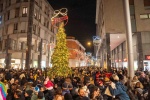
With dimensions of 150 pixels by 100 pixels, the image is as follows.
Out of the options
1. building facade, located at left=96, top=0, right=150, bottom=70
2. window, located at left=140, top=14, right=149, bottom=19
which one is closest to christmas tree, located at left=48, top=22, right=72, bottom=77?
building facade, located at left=96, top=0, right=150, bottom=70

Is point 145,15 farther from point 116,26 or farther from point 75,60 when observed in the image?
point 75,60

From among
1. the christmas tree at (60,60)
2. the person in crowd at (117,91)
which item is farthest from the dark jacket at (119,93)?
the christmas tree at (60,60)

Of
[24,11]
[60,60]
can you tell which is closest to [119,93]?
[60,60]

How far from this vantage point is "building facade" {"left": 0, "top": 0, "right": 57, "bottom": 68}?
1467 inches

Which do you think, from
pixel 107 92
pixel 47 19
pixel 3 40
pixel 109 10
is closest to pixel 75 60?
pixel 47 19

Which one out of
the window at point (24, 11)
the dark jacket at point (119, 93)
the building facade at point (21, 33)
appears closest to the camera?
the dark jacket at point (119, 93)

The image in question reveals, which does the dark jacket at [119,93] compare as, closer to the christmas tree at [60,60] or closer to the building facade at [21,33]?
the christmas tree at [60,60]

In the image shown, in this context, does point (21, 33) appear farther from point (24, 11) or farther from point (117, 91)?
point (117, 91)

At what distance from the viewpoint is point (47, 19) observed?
4897 centimetres

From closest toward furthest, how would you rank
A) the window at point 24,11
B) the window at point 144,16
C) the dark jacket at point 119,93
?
the dark jacket at point 119,93, the window at point 144,16, the window at point 24,11

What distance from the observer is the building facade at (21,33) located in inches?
1467

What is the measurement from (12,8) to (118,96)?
38356mm

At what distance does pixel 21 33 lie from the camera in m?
38.2

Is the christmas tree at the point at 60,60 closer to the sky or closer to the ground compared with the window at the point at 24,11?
closer to the ground
